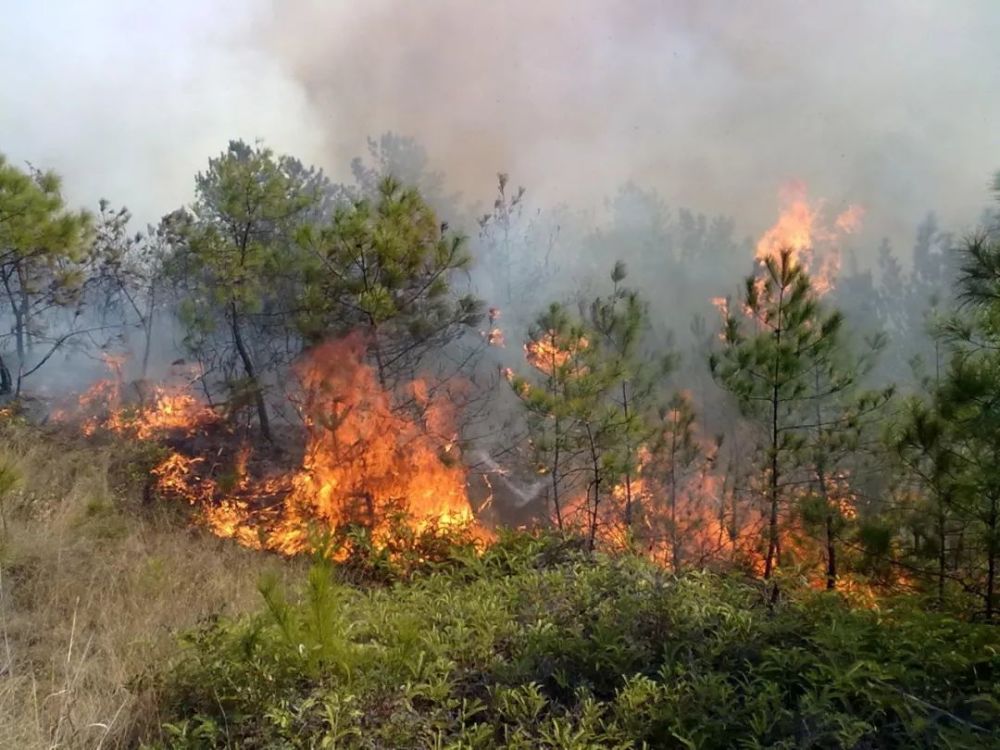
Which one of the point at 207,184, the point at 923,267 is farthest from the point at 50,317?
the point at 923,267

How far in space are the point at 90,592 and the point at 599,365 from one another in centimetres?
483

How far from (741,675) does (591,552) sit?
8.65 ft

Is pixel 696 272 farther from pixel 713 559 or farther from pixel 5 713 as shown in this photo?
pixel 5 713

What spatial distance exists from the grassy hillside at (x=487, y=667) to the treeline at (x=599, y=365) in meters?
1.04

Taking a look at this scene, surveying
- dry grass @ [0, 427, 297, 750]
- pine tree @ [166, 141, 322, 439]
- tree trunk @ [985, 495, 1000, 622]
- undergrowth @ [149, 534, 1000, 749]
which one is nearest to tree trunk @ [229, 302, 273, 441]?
pine tree @ [166, 141, 322, 439]

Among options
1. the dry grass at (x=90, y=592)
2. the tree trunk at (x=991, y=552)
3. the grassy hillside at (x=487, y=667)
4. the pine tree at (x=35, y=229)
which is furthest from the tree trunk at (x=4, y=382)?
the tree trunk at (x=991, y=552)

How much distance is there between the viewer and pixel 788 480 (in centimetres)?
774

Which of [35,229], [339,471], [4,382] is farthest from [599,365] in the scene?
[4,382]

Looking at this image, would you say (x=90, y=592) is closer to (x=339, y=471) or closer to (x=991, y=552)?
(x=339, y=471)

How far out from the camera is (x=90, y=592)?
183 inches

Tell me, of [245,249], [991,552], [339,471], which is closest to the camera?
[991,552]

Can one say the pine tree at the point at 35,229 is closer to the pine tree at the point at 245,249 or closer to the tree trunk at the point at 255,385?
the pine tree at the point at 245,249

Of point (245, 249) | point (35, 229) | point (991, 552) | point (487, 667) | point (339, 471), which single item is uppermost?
point (245, 249)

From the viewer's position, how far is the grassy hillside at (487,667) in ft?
9.29
